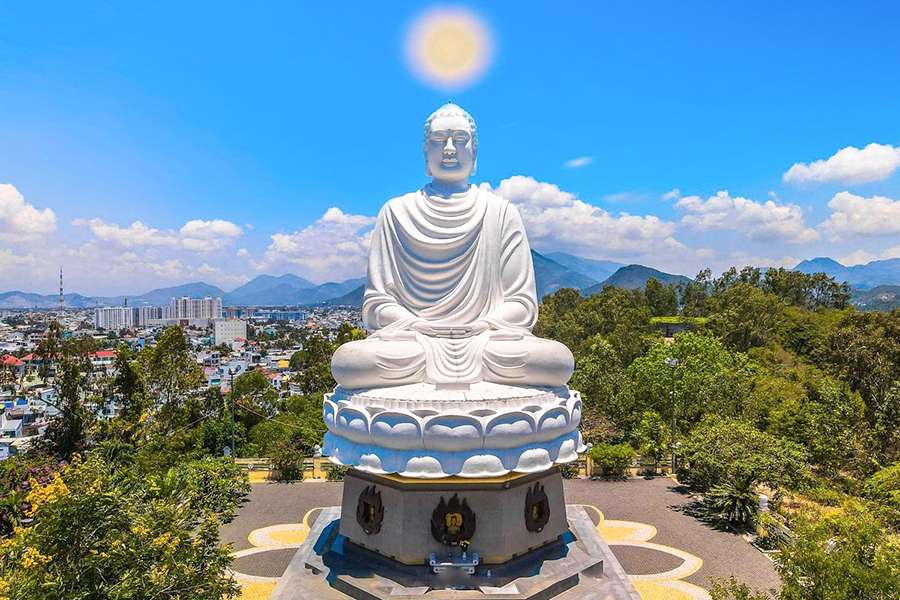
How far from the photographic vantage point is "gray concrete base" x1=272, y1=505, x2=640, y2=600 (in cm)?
789

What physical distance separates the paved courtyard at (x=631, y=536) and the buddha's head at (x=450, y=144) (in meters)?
7.84

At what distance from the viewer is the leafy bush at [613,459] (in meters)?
16.2

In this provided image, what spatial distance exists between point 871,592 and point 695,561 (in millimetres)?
5315

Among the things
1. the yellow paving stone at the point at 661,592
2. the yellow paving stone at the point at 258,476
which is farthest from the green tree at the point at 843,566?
the yellow paving stone at the point at 258,476

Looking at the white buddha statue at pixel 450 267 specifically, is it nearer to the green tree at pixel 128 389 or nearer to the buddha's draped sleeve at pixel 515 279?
the buddha's draped sleeve at pixel 515 279

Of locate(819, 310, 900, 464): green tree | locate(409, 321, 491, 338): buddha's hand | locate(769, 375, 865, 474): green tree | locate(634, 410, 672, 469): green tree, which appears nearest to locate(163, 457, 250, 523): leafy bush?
locate(409, 321, 491, 338): buddha's hand

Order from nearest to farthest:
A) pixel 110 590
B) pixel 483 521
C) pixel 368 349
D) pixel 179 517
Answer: pixel 110 590 < pixel 179 517 < pixel 483 521 < pixel 368 349

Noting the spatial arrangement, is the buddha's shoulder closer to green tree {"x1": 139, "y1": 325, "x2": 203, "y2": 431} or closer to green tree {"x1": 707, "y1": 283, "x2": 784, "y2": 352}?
green tree {"x1": 139, "y1": 325, "x2": 203, "y2": 431}

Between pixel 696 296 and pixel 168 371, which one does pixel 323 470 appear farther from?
pixel 696 296

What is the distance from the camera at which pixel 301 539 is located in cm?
1191

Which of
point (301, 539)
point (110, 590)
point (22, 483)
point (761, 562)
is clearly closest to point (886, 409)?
point (761, 562)

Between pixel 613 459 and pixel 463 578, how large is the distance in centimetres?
938

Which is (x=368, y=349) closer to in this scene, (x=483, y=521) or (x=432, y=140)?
(x=483, y=521)

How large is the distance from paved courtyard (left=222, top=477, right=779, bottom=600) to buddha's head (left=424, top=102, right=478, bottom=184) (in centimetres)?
784
